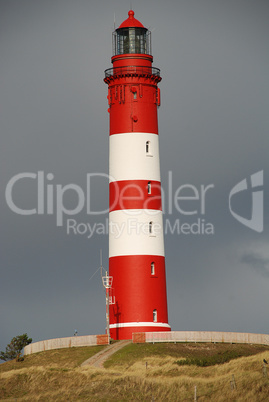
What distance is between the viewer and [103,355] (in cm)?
6550

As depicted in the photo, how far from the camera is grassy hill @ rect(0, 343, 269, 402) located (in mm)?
55688

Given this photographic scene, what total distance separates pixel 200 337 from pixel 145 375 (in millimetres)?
8984

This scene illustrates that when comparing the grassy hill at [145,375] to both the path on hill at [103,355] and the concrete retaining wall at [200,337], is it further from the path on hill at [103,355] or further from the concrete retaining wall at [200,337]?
the concrete retaining wall at [200,337]

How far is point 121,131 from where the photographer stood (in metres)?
71.4

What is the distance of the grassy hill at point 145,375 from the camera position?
55.7m

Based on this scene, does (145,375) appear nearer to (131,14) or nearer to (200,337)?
(200,337)

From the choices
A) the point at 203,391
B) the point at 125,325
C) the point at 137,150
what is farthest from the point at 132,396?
the point at 137,150

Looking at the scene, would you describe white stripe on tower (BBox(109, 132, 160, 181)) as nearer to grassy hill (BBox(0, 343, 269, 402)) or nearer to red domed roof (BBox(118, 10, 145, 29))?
red domed roof (BBox(118, 10, 145, 29))

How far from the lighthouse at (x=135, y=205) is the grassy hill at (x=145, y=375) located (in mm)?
3732

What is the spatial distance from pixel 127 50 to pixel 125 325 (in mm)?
18572

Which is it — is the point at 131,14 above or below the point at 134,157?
above

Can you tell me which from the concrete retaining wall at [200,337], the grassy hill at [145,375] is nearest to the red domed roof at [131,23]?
the concrete retaining wall at [200,337]

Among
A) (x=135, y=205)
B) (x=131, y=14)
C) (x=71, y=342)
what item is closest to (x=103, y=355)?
(x=71, y=342)

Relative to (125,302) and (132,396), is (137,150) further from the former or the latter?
(132,396)
